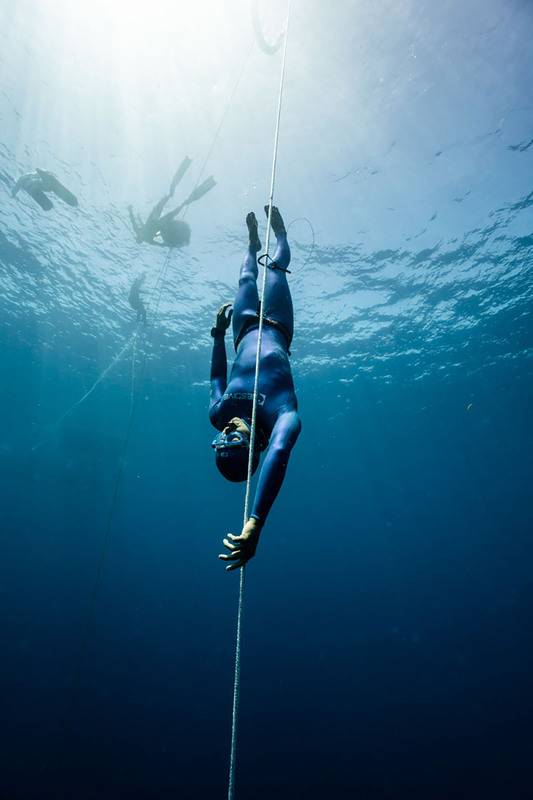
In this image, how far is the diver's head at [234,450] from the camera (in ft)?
9.96

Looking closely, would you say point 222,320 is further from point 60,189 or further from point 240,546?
point 60,189

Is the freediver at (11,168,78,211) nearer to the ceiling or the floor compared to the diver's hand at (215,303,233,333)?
nearer to the ceiling

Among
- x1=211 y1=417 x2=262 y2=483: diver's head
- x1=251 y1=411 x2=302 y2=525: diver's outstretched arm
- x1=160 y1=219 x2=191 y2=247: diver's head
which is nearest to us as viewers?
x1=251 y1=411 x2=302 y2=525: diver's outstretched arm

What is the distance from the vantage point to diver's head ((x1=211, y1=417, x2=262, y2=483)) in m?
Result: 3.04

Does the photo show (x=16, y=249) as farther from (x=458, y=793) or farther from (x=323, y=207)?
(x=458, y=793)

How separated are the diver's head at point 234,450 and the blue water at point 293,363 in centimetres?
917

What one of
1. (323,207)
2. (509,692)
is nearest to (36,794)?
(323,207)

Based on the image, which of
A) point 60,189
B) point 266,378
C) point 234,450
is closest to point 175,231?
point 60,189

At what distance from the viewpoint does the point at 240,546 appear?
2.32 meters

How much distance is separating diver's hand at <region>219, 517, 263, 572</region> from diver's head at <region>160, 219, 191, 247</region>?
10639 millimetres

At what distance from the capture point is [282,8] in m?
7.44

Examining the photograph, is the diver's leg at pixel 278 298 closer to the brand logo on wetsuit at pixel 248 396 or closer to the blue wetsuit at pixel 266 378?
the blue wetsuit at pixel 266 378

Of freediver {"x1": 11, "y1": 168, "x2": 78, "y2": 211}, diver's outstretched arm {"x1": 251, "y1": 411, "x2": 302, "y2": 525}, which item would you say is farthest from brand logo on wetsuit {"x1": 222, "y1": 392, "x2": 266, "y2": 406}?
freediver {"x1": 11, "y1": 168, "x2": 78, "y2": 211}

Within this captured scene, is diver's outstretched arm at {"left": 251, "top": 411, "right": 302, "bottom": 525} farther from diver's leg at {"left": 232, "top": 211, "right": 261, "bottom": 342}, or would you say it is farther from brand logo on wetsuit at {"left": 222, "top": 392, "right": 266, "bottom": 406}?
diver's leg at {"left": 232, "top": 211, "right": 261, "bottom": 342}
